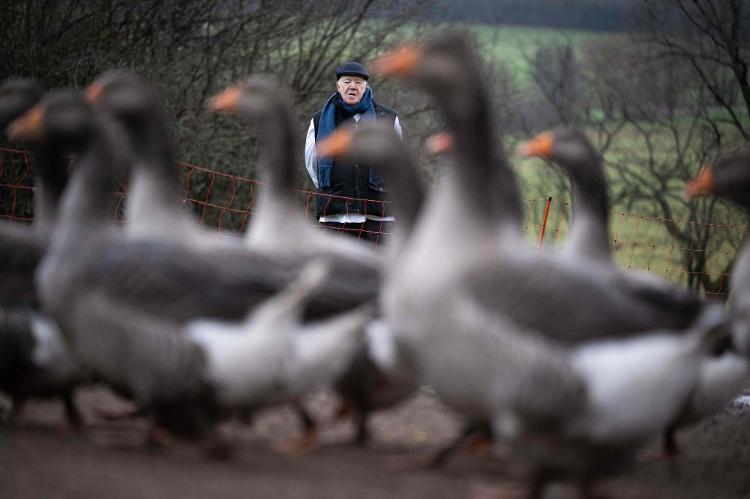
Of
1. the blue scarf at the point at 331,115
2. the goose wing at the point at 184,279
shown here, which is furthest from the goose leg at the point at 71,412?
the blue scarf at the point at 331,115

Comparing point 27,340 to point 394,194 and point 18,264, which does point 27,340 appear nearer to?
point 18,264

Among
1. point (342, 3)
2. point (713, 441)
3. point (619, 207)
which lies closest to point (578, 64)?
point (619, 207)

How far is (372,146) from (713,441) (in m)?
3.19

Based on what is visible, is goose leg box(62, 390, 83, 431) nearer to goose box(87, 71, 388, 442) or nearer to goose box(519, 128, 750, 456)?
goose box(87, 71, 388, 442)

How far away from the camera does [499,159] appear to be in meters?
6.26

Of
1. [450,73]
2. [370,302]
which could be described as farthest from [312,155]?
[450,73]

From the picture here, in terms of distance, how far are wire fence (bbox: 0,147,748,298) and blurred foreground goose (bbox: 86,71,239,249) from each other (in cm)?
276

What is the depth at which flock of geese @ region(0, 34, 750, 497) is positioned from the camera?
13.5 feet

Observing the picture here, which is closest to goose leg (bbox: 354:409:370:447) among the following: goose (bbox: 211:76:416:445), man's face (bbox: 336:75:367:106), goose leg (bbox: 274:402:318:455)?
goose (bbox: 211:76:416:445)

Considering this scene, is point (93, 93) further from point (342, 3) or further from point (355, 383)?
point (342, 3)

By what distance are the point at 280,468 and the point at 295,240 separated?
144cm

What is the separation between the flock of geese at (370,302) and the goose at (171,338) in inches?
0.4

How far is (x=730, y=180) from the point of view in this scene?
21.1 ft

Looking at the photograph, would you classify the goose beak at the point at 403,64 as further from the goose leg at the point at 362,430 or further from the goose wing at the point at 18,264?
the goose wing at the point at 18,264
